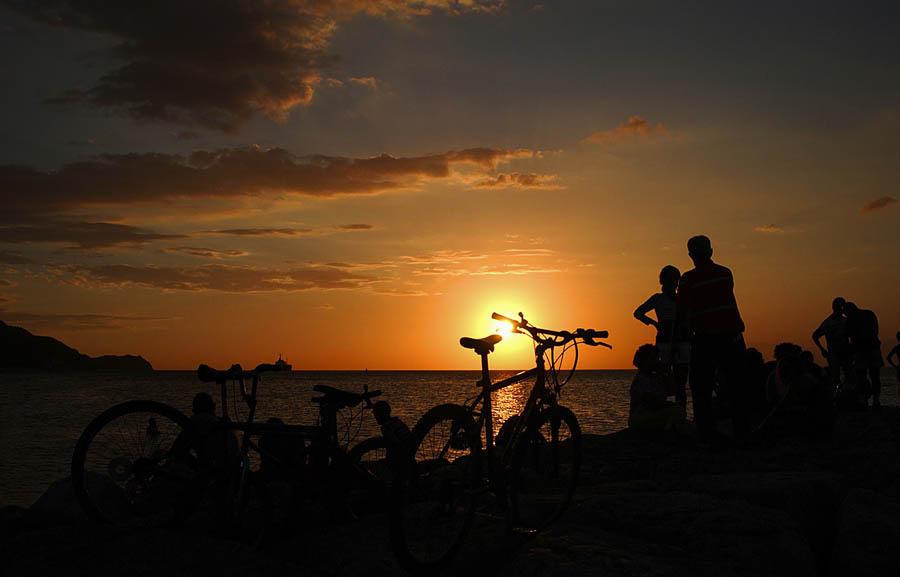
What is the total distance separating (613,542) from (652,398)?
6877 millimetres

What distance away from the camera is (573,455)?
749 centimetres

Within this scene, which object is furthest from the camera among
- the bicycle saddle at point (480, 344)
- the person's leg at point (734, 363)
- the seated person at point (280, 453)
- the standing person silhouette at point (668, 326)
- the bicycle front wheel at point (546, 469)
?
the standing person silhouette at point (668, 326)

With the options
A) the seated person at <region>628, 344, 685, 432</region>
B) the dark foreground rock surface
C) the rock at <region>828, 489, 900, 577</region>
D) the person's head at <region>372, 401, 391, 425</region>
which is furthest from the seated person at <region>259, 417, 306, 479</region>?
the seated person at <region>628, 344, 685, 432</region>

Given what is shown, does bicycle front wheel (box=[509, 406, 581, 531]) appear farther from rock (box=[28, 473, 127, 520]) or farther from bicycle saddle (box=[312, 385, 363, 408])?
rock (box=[28, 473, 127, 520])

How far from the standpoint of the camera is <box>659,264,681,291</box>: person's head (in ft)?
42.2

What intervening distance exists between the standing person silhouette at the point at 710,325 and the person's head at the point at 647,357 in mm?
1187

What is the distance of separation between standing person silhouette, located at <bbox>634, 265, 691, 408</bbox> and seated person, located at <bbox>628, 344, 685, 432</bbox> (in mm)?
202

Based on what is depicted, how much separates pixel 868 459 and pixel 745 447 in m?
1.65

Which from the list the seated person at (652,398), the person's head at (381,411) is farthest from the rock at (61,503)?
the seated person at (652,398)

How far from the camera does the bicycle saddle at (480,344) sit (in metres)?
6.27

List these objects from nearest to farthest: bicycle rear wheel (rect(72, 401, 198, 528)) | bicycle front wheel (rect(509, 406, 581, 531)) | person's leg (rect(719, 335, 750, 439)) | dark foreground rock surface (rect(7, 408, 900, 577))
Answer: dark foreground rock surface (rect(7, 408, 900, 577)) → bicycle rear wheel (rect(72, 401, 198, 528)) → bicycle front wheel (rect(509, 406, 581, 531)) → person's leg (rect(719, 335, 750, 439))

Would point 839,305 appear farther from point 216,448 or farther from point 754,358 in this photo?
point 216,448

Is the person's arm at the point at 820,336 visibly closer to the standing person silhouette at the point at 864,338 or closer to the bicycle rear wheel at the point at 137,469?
the standing person silhouette at the point at 864,338

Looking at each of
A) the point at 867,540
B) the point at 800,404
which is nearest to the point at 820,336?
the point at 800,404
